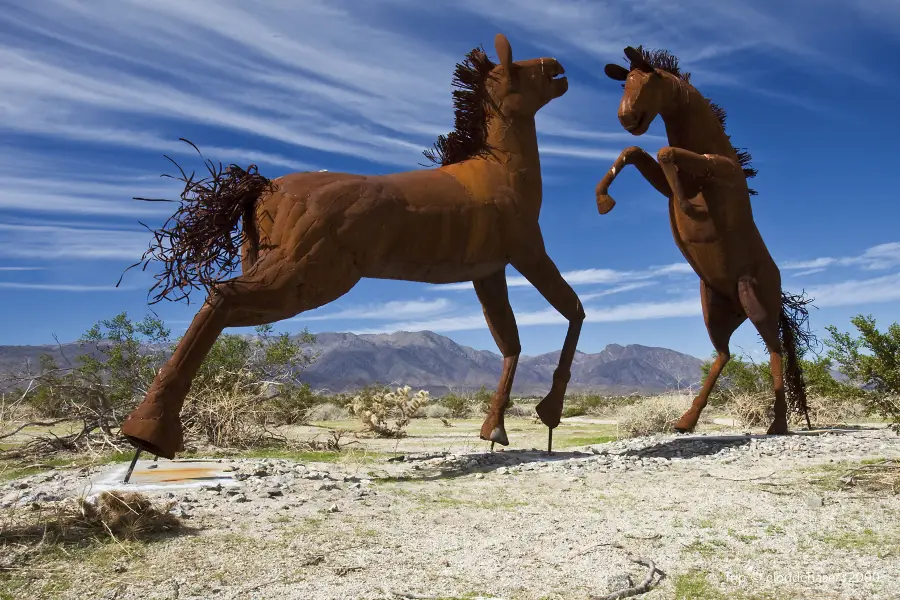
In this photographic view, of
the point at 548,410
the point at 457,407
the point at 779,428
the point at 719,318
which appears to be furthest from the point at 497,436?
the point at 457,407

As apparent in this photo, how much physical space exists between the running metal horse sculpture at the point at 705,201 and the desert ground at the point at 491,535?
1959 millimetres

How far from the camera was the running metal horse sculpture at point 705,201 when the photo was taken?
707 centimetres

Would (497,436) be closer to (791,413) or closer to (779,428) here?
(779,428)

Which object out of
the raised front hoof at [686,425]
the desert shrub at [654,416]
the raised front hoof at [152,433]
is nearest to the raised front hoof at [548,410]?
the raised front hoof at [686,425]

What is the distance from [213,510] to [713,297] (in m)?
6.06

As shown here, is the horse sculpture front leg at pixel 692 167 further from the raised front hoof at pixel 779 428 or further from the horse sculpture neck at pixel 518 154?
the raised front hoof at pixel 779 428

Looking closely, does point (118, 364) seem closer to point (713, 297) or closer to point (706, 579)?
point (713, 297)

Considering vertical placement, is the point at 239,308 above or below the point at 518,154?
below

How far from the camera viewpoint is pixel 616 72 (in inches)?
295

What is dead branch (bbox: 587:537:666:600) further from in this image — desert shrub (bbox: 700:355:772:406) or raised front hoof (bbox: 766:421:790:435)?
desert shrub (bbox: 700:355:772:406)

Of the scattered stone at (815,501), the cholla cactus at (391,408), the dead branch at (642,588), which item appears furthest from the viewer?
the cholla cactus at (391,408)

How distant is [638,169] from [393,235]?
11.3ft

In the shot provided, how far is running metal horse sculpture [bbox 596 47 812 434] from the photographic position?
7.07 metres

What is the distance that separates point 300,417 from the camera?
42.0ft
